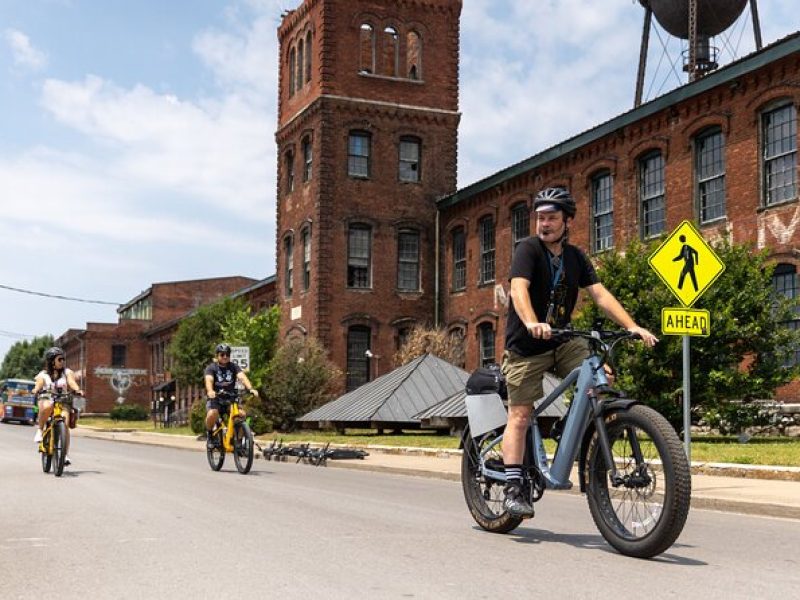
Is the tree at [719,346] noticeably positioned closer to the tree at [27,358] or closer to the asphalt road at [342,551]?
the asphalt road at [342,551]

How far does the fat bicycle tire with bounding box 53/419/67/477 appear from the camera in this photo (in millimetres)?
13665

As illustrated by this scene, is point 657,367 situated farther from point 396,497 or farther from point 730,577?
point 730,577

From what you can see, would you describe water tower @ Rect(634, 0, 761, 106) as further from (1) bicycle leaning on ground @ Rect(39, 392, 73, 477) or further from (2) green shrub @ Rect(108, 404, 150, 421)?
(2) green shrub @ Rect(108, 404, 150, 421)

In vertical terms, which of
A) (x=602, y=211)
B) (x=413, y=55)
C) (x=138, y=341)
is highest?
(x=413, y=55)

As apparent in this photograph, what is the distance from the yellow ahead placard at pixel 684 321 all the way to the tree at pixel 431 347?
24739 millimetres

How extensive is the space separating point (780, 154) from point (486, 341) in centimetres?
1561

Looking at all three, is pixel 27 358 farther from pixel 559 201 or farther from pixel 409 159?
pixel 559 201

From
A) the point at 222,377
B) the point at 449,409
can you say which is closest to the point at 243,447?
the point at 222,377

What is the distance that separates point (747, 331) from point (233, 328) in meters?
23.5

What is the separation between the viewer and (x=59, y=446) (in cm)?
1381

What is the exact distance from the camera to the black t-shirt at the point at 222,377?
49.6 ft

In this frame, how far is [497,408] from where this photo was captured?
727 cm

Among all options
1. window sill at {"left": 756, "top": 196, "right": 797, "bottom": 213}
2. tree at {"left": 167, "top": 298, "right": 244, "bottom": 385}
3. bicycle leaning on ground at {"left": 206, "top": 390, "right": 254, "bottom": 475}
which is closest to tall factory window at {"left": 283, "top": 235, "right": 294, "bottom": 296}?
tree at {"left": 167, "top": 298, "right": 244, "bottom": 385}

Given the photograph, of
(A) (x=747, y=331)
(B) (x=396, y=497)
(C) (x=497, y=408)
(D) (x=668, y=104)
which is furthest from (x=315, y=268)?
(C) (x=497, y=408)
